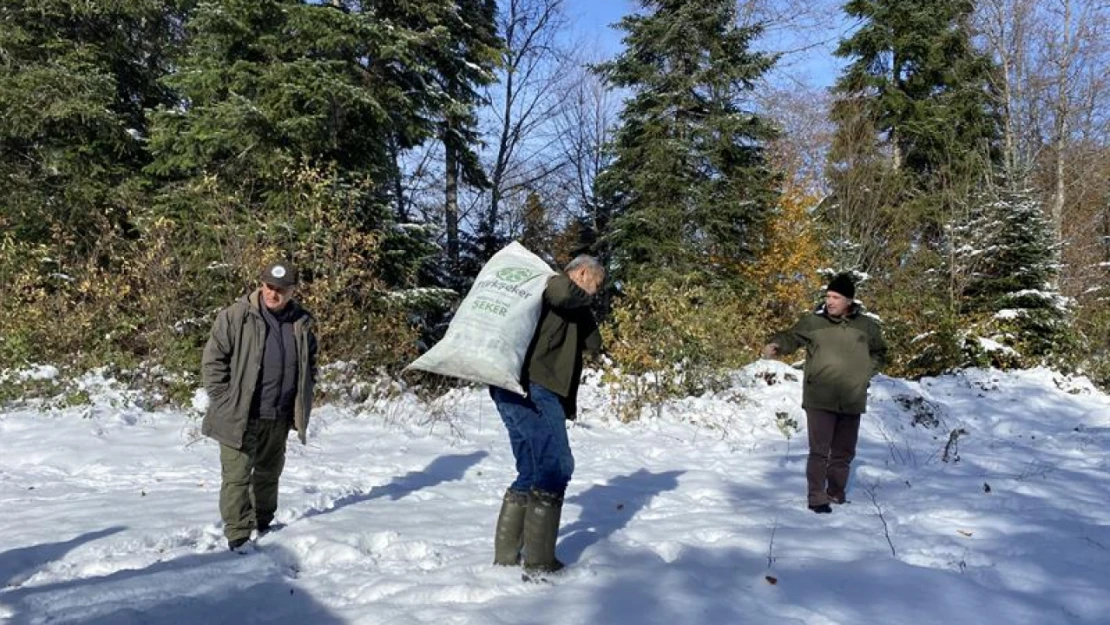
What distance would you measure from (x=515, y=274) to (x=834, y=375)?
2824 millimetres

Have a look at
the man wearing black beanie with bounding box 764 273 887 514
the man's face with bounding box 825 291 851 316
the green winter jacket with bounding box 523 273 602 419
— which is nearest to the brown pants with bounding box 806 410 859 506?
the man wearing black beanie with bounding box 764 273 887 514

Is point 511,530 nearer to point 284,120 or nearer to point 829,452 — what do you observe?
point 829,452

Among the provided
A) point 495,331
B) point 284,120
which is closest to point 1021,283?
point 284,120

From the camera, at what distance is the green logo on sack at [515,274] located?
3.79 m

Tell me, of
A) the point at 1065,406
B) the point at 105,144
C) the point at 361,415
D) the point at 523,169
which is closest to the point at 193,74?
the point at 105,144

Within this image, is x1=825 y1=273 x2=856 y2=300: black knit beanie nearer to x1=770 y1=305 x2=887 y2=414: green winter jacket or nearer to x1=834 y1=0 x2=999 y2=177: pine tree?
x1=770 y1=305 x2=887 y2=414: green winter jacket

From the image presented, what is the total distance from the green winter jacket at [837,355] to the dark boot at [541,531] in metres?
2.46

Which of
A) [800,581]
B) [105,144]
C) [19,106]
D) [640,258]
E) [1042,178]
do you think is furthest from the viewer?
[1042,178]

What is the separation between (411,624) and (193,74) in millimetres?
10947

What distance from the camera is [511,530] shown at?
387 centimetres

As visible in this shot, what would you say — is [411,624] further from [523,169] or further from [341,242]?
[523,169]

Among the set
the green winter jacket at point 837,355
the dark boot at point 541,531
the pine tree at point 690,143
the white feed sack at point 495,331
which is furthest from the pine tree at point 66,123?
the green winter jacket at point 837,355

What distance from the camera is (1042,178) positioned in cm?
2283

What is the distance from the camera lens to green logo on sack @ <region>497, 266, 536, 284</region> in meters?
3.79
